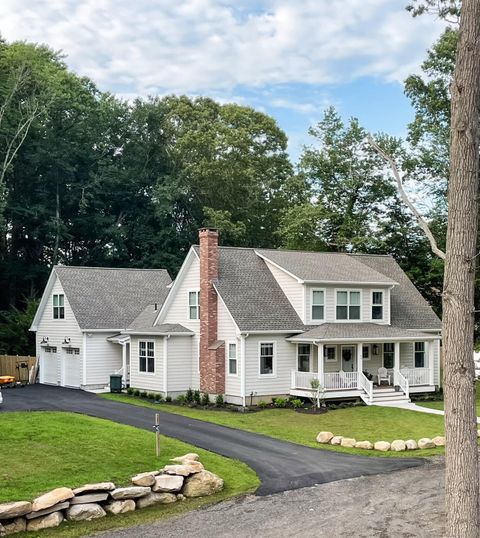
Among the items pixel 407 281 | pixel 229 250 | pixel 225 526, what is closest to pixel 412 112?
pixel 407 281

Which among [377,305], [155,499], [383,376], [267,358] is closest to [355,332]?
[383,376]

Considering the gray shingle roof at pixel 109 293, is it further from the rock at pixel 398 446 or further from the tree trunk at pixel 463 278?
the tree trunk at pixel 463 278

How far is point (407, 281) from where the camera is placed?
36.6 m

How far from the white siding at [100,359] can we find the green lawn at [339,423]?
19.9 feet

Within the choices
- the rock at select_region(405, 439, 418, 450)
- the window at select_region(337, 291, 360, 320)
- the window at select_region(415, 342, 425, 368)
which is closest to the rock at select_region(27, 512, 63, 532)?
the rock at select_region(405, 439, 418, 450)

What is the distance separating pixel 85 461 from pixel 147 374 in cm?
1605

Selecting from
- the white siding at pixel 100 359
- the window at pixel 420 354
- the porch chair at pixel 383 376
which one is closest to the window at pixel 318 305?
the porch chair at pixel 383 376

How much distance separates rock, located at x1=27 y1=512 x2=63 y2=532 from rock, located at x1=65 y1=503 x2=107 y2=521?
21cm

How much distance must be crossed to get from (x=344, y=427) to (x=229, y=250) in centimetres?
1135

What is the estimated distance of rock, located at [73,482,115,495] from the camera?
1227 cm

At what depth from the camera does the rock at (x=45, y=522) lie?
11.5 metres

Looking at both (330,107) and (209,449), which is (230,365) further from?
(330,107)

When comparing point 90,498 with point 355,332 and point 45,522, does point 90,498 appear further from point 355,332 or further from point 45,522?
point 355,332

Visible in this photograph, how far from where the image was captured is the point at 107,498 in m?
12.5
